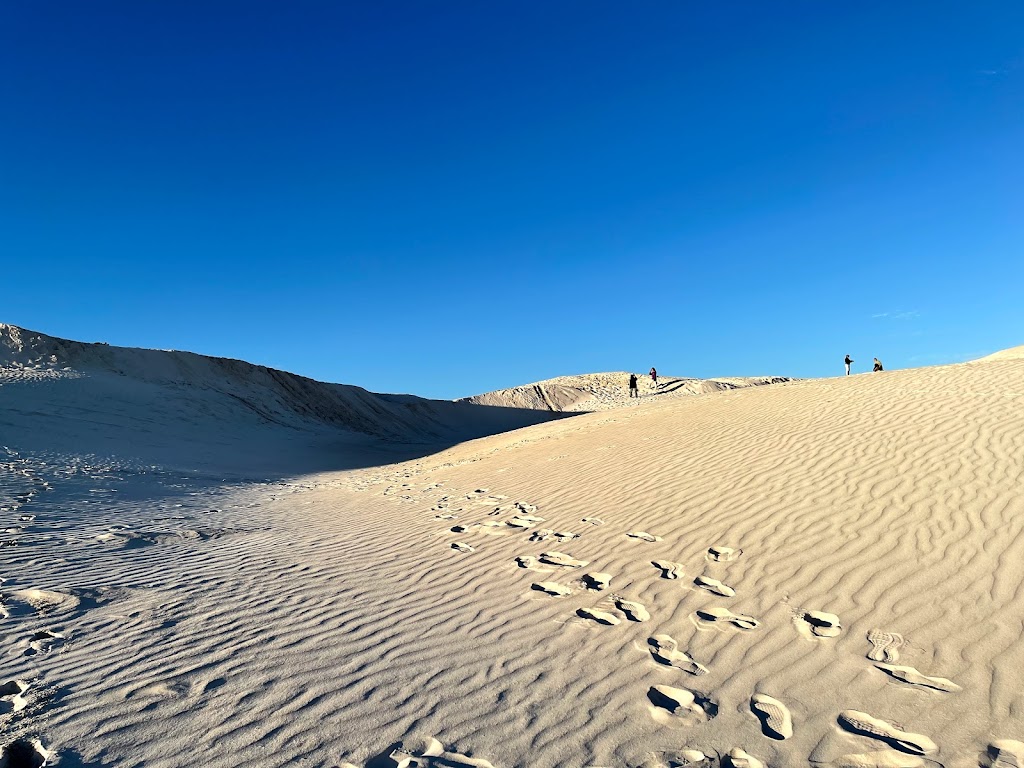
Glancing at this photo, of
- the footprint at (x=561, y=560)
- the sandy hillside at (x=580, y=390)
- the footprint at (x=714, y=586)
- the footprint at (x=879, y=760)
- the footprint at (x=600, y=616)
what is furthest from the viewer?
the sandy hillside at (x=580, y=390)

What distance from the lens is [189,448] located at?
18969 millimetres

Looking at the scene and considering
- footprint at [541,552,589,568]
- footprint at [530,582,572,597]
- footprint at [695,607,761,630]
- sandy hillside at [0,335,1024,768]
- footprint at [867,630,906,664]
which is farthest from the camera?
footprint at [541,552,589,568]

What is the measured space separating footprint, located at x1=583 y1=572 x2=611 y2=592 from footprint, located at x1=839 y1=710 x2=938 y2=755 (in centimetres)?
220

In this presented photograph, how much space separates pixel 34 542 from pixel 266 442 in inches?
686

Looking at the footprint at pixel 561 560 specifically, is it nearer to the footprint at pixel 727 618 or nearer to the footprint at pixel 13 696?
the footprint at pixel 727 618

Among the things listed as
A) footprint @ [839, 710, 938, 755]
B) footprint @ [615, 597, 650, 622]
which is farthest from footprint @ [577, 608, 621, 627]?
footprint @ [839, 710, 938, 755]

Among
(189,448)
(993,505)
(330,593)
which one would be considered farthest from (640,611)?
(189,448)

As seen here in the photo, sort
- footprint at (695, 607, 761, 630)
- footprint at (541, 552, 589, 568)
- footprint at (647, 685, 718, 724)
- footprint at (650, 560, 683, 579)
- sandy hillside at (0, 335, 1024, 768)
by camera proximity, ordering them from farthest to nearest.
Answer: footprint at (541, 552, 589, 568)
footprint at (650, 560, 683, 579)
footprint at (695, 607, 761, 630)
footprint at (647, 685, 718, 724)
sandy hillside at (0, 335, 1024, 768)

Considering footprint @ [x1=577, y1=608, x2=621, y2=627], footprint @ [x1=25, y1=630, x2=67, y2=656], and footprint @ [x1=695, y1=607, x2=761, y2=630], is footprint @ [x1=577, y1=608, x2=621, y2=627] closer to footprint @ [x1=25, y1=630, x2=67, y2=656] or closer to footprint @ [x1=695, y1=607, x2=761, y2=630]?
footprint @ [x1=695, y1=607, x2=761, y2=630]

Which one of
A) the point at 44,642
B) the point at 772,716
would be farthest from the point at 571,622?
the point at 44,642

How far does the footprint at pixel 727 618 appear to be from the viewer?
13.7 feet

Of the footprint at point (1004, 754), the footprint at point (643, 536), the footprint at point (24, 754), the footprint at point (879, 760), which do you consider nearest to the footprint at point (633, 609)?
the footprint at point (643, 536)

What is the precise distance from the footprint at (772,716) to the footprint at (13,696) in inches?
157

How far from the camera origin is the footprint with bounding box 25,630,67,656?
3.73 m
